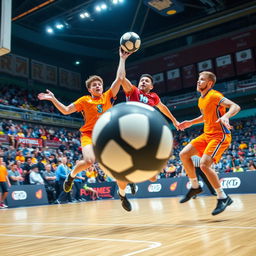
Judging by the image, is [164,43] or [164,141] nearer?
[164,141]

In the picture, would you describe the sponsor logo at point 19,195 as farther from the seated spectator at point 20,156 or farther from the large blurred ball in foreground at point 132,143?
the large blurred ball in foreground at point 132,143

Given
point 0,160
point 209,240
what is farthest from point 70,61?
point 209,240

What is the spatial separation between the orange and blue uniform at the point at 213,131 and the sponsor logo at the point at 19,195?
8.34m

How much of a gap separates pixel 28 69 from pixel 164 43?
441 inches

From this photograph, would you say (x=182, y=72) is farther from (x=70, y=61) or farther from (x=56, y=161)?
(x=56, y=161)

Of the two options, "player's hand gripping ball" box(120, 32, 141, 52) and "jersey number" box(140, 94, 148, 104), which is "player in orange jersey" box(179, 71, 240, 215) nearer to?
"jersey number" box(140, 94, 148, 104)

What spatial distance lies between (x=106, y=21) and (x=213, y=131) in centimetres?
2178

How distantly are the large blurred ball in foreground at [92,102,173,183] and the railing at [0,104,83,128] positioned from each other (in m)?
18.3

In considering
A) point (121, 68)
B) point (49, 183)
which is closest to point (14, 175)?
point (49, 183)

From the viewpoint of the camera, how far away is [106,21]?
2475 cm

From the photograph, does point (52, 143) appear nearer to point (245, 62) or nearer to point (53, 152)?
point (53, 152)

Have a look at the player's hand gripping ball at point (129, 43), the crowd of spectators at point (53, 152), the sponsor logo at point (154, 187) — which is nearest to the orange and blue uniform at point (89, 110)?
the player's hand gripping ball at point (129, 43)

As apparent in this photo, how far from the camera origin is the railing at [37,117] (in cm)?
1980

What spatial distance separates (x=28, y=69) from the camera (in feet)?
82.0
